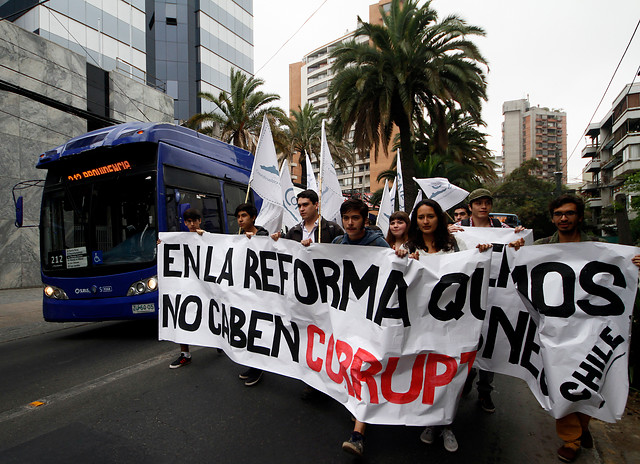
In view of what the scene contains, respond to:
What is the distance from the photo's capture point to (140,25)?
1012 inches

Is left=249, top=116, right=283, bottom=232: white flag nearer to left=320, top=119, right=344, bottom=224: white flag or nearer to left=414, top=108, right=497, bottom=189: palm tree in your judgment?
left=320, top=119, right=344, bottom=224: white flag

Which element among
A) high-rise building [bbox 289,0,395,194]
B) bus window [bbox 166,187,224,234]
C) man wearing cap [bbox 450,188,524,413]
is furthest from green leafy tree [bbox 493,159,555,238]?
man wearing cap [bbox 450,188,524,413]

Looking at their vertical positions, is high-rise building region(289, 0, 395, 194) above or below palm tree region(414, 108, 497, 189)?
above

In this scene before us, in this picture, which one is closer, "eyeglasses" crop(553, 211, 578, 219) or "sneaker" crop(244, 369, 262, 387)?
"eyeglasses" crop(553, 211, 578, 219)

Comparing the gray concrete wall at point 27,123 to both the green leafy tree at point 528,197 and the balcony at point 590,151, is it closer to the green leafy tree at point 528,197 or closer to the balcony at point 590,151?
the green leafy tree at point 528,197

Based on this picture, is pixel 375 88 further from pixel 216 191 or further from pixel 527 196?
pixel 527 196

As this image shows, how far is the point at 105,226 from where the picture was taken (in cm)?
595

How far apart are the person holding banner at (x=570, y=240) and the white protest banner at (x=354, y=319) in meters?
0.83

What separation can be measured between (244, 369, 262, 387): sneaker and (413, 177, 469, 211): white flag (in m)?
4.31

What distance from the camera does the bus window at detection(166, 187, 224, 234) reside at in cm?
600

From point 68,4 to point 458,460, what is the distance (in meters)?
25.6

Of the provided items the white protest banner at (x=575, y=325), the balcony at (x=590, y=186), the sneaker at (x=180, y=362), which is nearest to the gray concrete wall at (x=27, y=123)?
the sneaker at (x=180, y=362)

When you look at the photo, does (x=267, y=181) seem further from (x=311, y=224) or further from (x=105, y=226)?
(x=105, y=226)

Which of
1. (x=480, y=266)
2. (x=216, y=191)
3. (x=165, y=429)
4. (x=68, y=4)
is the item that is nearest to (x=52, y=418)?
(x=165, y=429)
